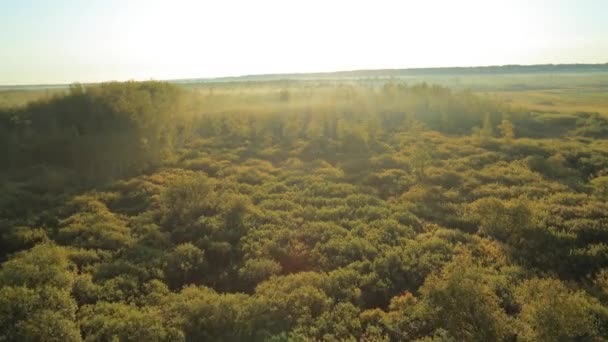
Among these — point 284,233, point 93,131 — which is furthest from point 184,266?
point 93,131

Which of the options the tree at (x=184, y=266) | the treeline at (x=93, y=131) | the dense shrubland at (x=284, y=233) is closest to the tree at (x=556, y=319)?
the dense shrubland at (x=284, y=233)

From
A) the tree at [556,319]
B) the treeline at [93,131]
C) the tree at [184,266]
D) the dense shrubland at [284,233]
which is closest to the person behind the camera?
the tree at [556,319]

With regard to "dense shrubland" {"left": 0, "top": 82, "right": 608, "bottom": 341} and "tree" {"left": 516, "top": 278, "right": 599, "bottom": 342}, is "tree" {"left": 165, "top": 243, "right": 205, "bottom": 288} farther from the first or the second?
"tree" {"left": 516, "top": 278, "right": 599, "bottom": 342}

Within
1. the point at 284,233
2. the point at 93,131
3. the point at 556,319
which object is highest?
the point at 93,131

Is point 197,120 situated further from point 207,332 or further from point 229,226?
point 207,332

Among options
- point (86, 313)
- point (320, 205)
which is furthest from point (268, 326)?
point (320, 205)

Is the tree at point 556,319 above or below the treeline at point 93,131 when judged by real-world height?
below

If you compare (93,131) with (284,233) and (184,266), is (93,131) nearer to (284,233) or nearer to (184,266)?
(184,266)

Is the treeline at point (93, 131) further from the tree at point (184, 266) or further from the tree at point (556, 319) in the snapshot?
the tree at point (556, 319)
